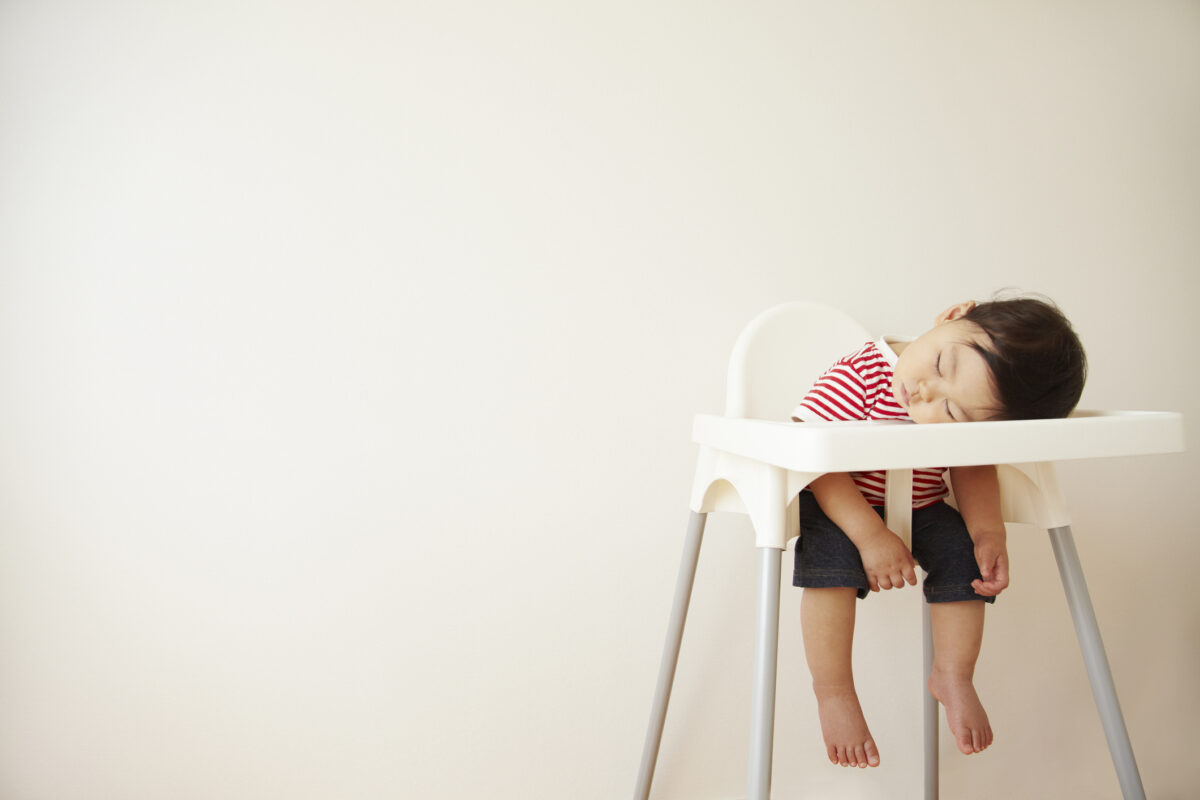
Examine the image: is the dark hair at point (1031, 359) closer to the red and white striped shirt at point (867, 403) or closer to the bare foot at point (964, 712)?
the red and white striped shirt at point (867, 403)

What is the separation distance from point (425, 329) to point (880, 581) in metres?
0.63

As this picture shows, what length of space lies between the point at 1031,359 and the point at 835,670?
36 cm

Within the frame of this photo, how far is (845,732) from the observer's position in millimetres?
724

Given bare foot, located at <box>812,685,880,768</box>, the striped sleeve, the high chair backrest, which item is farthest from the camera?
the high chair backrest

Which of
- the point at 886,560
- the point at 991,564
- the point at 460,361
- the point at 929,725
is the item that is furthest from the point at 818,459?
the point at 929,725

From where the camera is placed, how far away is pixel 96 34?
918 millimetres

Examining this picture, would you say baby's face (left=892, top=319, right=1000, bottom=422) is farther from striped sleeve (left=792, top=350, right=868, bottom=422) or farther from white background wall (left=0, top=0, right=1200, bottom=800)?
white background wall (left=0, top=0, right=1200, bottom=800)

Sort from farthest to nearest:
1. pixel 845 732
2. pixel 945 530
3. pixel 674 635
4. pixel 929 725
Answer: pixel 929 725 → pixel 674 635 → pixel 945 530 → pixel 845 732

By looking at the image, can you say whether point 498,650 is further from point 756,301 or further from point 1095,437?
point 1095,437

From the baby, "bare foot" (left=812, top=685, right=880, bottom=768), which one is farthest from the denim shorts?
"bare foot" (left=812, top=685, right=880, bottom=768)

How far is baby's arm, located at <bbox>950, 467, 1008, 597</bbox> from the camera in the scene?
78 cm

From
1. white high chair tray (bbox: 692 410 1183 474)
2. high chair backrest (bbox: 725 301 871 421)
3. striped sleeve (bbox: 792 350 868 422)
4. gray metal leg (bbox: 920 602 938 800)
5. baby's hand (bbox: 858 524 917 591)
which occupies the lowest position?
gray metal leg (bbox: 920 602 938 800)

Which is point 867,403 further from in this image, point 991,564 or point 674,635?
point 674,635

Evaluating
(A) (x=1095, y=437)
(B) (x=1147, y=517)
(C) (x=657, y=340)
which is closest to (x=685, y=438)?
(C) (x=657, y=340)
